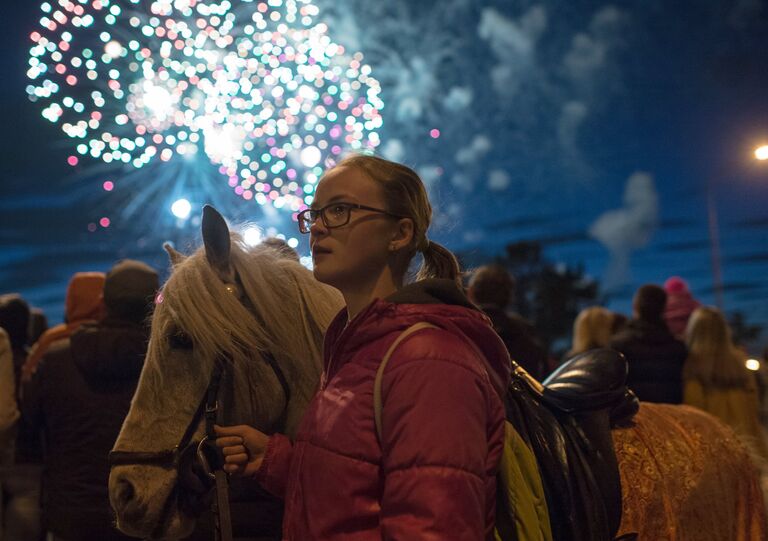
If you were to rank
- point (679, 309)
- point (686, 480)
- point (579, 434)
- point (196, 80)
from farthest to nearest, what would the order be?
point (196, 80) < point (679, 309) < point (686, 480) < point (579, 434)

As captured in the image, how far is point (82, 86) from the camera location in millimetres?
10484

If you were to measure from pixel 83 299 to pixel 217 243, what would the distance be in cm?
255

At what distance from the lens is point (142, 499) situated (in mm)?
1967

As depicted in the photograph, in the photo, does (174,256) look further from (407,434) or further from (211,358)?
(407,434)

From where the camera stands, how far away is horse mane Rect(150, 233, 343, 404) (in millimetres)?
2109

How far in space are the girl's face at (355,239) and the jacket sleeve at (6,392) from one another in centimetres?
311

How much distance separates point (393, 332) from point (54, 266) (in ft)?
148

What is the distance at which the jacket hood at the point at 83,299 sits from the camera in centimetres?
439

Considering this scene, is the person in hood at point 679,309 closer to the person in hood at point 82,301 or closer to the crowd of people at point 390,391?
the crowd of people at point 390,391

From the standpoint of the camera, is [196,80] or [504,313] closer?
[504,313]

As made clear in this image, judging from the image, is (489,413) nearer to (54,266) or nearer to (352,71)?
(352,71)

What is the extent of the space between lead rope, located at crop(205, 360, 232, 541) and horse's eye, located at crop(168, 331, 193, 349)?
106mm

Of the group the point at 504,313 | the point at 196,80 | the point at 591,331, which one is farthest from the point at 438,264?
the point at 196,80

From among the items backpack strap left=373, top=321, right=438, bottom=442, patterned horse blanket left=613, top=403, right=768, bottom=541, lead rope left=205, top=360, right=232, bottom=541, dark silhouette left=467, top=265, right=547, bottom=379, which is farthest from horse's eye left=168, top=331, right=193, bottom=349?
dark silhouette left=467, top=265, right=547, bottom=379
